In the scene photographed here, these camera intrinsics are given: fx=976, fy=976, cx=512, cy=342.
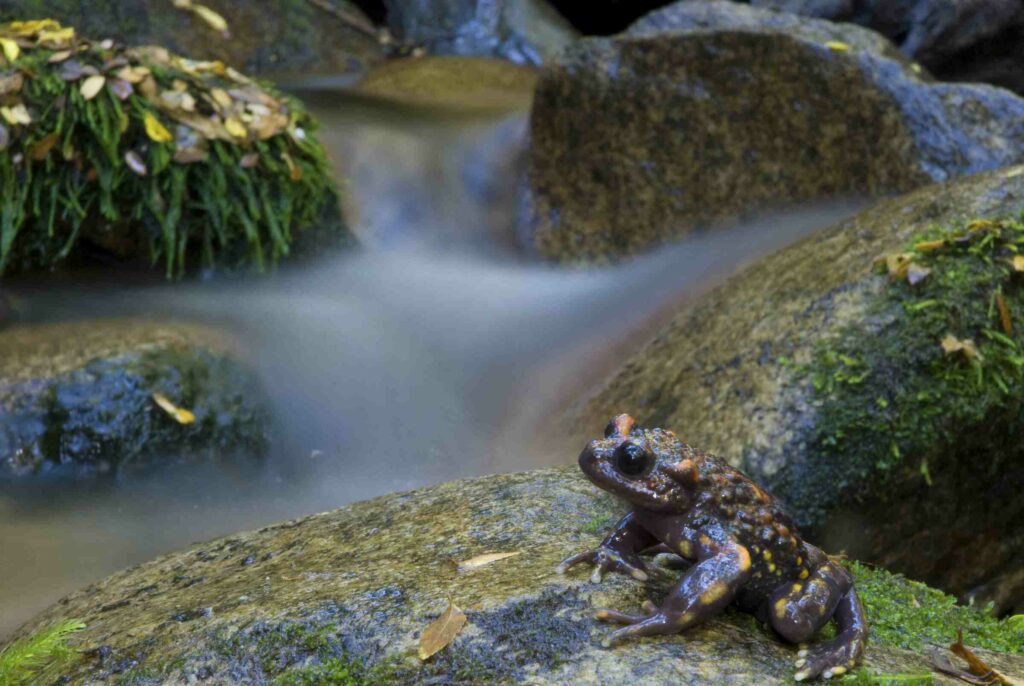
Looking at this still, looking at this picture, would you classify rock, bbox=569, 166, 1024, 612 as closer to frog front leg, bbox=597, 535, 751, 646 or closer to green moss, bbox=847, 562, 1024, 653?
green moss, bbox=847, 562, 1024, 653

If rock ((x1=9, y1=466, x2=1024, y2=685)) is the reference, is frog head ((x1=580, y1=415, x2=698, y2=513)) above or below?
above

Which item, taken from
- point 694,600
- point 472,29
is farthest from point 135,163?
point 472,29

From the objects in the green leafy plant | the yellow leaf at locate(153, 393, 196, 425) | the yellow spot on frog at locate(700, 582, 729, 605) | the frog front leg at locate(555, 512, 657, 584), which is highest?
the yellow spot on frog at locate(700, 582, 729, 605)

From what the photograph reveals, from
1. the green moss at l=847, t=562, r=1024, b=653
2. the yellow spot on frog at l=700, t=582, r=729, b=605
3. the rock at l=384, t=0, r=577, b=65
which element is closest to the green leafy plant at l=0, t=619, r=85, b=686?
the yellow spot on frog at l=700, t=582, r=729, b=605

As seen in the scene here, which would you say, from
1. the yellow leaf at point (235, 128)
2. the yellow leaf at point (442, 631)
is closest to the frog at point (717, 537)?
the yellow leaf at point (442, 631)

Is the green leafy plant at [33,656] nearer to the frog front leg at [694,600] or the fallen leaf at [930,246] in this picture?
the frog front leg at [694,600]

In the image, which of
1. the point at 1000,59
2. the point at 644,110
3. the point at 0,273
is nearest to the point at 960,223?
the point at 644,110
